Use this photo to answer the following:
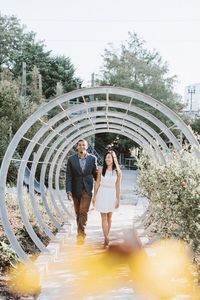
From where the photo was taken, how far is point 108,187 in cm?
888

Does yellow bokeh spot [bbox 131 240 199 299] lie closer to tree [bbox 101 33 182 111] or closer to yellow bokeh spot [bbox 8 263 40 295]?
yellow bokeh spot [bbox 8 263 40 295]

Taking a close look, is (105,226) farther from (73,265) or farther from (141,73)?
(141,73)

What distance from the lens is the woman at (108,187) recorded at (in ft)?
28.5

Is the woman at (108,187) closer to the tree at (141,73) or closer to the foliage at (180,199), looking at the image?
the foliage at (180,199)

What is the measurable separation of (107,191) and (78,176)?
1.94 feet

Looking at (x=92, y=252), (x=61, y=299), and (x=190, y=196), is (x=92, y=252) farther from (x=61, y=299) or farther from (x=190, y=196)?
(x=190, y=196)

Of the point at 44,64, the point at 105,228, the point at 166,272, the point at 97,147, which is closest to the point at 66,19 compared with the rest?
the point at 97,147

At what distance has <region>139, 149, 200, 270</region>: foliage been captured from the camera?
16.3ft

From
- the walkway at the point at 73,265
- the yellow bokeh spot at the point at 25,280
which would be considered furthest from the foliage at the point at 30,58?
the yellow bokeh spot at the point at 25,280

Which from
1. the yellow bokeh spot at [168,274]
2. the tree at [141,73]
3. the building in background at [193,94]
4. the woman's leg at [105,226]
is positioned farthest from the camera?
the building in background at [193,94]

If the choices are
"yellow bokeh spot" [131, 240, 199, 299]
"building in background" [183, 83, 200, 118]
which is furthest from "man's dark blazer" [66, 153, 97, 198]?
"building in background" [183, 83, 200, 118]

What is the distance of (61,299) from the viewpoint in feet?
18.6

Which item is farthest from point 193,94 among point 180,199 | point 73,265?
point 180,199

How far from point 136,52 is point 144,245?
31748mm
